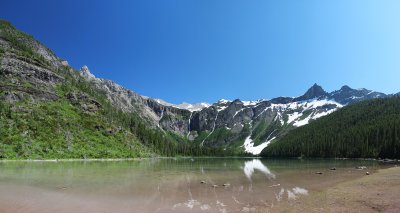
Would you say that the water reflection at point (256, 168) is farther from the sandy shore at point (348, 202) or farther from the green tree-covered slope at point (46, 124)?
the green tree-covered slope at point (46, 124)

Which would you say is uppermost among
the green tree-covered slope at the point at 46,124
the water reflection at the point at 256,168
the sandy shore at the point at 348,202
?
the green tree-covered slope at the point at 46,124

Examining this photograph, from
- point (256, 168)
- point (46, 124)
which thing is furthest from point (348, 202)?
point (46, 124)

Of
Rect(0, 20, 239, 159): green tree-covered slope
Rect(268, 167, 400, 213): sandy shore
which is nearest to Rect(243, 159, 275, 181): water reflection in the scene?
Rect(268, 167, 400, 213): sandy shore

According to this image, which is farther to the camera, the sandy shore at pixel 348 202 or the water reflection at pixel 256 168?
the water reflection at pixel 256 168

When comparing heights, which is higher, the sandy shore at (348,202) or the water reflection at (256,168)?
the sandy shore at (348,202)

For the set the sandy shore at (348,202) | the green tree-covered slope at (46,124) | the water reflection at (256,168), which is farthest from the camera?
the green tree-covered slope at (46,124)

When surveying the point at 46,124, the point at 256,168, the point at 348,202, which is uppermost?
the point at 46,124

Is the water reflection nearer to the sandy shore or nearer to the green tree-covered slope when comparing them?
the sandy shore

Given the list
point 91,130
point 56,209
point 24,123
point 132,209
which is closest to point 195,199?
point 132,209

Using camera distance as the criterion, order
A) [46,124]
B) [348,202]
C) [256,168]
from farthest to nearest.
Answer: [46,124], [256,168], [348,202]

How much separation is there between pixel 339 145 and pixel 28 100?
586ft

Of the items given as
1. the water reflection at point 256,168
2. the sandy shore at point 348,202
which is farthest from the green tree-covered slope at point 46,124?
the sandy shore at point 348,202

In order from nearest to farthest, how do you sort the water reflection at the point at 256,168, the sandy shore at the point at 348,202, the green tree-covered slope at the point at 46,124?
the sandy shore at the point at 348,202
the water reflection at the point at 256,168
the green tree-covered slope at the point at 46,124

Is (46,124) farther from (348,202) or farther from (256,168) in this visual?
(348,202)
